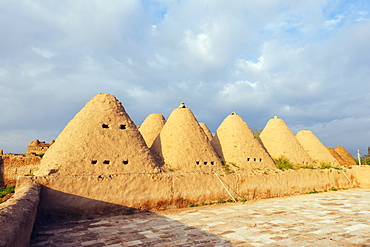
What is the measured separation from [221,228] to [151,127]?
11.8 meters

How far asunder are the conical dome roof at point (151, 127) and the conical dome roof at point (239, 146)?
437 centimetres

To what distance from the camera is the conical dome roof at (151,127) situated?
1814 centimetres

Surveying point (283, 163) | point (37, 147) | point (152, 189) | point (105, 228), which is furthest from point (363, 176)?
point (37, 147)

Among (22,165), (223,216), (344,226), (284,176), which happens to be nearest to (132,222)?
(223,216)

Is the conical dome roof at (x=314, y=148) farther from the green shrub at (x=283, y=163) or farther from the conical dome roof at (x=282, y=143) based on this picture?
the green shrub at (x=283, y=163)

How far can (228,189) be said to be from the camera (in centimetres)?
1269

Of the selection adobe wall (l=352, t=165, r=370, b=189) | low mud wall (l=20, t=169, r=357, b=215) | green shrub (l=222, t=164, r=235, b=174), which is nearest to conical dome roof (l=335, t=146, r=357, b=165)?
adobe wall (l=352, t=165, r=370, b=189)

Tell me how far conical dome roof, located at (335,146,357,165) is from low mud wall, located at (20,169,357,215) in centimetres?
1766

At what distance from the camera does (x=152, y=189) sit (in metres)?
10.7

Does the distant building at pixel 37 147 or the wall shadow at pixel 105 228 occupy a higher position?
the distant building at pixel 37 147

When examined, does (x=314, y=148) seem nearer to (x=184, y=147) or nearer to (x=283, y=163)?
(x=283, y=163)

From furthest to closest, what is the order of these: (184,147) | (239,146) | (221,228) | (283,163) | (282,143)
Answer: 1. (282,143)
2. (283,163)
3. (239,146)
4. (184,147)
5. (221,228)

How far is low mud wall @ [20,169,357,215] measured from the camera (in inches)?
358

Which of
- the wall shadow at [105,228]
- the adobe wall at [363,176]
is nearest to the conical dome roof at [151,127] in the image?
the wall shadow at [105,228]
